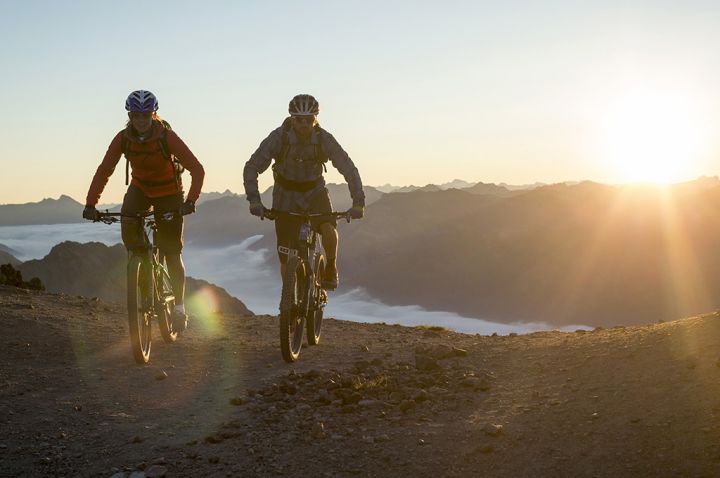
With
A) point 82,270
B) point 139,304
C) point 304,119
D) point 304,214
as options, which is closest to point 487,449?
point 304,214

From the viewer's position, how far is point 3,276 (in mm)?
20047

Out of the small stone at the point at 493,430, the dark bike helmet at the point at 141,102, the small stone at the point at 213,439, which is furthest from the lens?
the dark bike helmet at the point at 141,102

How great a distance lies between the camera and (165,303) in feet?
28.6

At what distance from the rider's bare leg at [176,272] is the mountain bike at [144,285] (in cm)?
25

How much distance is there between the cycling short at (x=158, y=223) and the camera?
26.8 feet

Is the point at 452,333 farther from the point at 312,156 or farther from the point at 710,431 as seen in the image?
the point at 710,431

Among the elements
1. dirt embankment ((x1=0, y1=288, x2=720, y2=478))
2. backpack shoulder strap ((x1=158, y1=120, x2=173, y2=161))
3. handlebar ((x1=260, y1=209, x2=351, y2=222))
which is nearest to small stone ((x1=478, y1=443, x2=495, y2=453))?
dirt embankment ((x1=0, y1=288, x2=720, y2=478))

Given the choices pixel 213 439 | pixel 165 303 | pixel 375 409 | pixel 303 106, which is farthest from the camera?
pixel 165 303

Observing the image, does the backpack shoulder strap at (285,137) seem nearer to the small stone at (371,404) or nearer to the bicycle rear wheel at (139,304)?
the bicycle rear wheel at (139,304)

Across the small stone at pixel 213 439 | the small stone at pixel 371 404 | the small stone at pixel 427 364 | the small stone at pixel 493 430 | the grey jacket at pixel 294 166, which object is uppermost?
the grey jacket at pixel 294 166

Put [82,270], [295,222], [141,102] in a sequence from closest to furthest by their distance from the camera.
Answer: [141,102], [295,222], [82,270]

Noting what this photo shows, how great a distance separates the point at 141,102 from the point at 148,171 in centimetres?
93

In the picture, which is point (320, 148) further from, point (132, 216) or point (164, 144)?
point (132, 216)

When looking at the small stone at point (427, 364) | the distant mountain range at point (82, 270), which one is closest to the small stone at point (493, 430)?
the small stone at point (427, 364)
